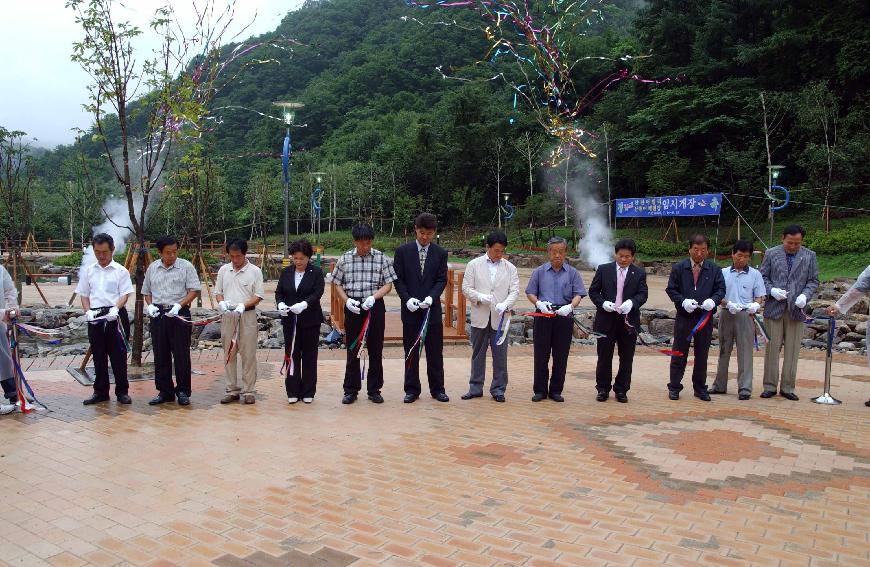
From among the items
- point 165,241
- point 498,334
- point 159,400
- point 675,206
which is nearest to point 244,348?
point 159,400

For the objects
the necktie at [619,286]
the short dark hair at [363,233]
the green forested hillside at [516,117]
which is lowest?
the necktie at [619,286]

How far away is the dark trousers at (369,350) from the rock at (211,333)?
6055 millimetres

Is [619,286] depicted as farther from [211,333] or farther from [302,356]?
[211,333]

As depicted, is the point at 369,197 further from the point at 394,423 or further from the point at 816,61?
the point at 394,423

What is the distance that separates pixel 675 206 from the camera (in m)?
27.0

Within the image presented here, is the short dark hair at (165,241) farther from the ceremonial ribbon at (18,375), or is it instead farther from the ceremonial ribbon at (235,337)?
the ceremonial ribbon at (18,375)

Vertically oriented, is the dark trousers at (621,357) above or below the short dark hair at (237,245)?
below

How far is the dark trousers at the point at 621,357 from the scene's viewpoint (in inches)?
266

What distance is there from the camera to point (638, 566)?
124 inches

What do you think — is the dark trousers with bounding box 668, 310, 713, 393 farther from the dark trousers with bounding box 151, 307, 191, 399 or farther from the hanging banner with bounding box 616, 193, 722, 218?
the hanging banner with bounding box 616, 193, 722, 218

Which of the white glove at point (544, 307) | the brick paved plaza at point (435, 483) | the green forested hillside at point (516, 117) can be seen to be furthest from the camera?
the green forested hillside at point (516, 117)

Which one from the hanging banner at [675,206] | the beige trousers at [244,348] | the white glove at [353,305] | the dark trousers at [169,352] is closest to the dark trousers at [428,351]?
the white glove at [353,305]

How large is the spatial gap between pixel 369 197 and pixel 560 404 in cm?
4461

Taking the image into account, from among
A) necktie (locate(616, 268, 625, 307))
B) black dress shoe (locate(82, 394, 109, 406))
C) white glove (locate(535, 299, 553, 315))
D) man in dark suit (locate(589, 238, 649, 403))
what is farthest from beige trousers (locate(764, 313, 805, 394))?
black dress shoe (locate(82, 394, 109, 406))
